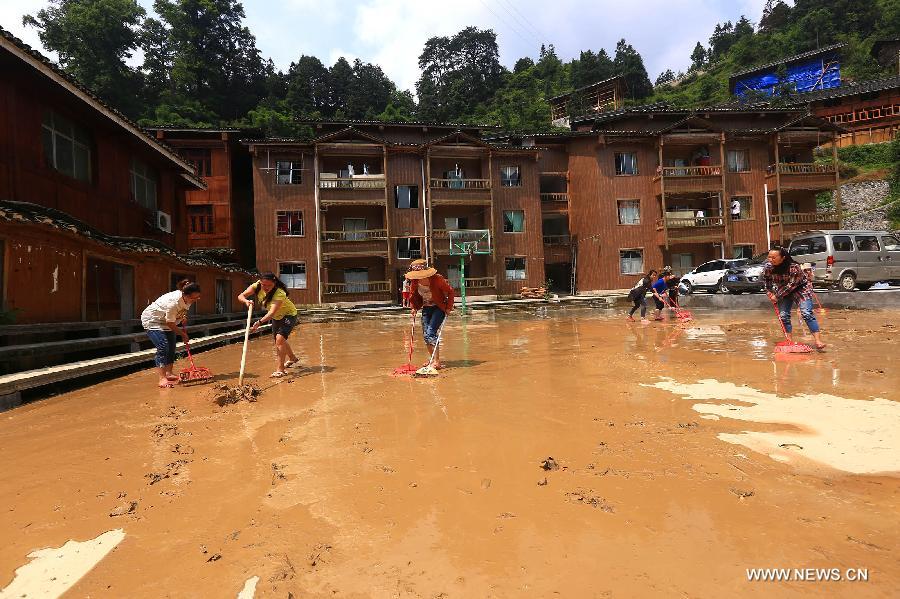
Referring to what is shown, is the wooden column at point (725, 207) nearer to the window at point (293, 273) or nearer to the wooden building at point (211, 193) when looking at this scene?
the window at point (293, 273)

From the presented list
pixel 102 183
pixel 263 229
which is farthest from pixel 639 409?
pixel 263 229

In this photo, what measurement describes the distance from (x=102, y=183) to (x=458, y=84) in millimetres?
54275

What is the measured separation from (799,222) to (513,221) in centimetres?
1863

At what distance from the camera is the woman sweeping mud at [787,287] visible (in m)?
7.12

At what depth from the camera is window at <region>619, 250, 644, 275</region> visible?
3009 cm

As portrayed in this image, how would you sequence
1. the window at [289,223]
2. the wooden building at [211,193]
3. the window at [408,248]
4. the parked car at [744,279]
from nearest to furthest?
the parked car at [744,279]
the window at [289,223]
the wooden building at [211,193]
the window at [408,248]

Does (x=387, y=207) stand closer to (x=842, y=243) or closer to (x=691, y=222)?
(x=691, y=222)

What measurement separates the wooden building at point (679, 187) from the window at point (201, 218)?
65.6 feet

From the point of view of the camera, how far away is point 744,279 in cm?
1730

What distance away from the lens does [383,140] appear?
2784 centimetres

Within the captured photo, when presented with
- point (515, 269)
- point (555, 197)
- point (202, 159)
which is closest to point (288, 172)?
point (202, 159)

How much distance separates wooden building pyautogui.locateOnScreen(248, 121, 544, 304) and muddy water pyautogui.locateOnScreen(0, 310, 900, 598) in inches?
877

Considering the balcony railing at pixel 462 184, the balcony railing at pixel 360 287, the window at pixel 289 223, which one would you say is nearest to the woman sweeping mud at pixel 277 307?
the balcony railing at pixel 360 287

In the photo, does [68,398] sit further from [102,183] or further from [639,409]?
[102,183]
